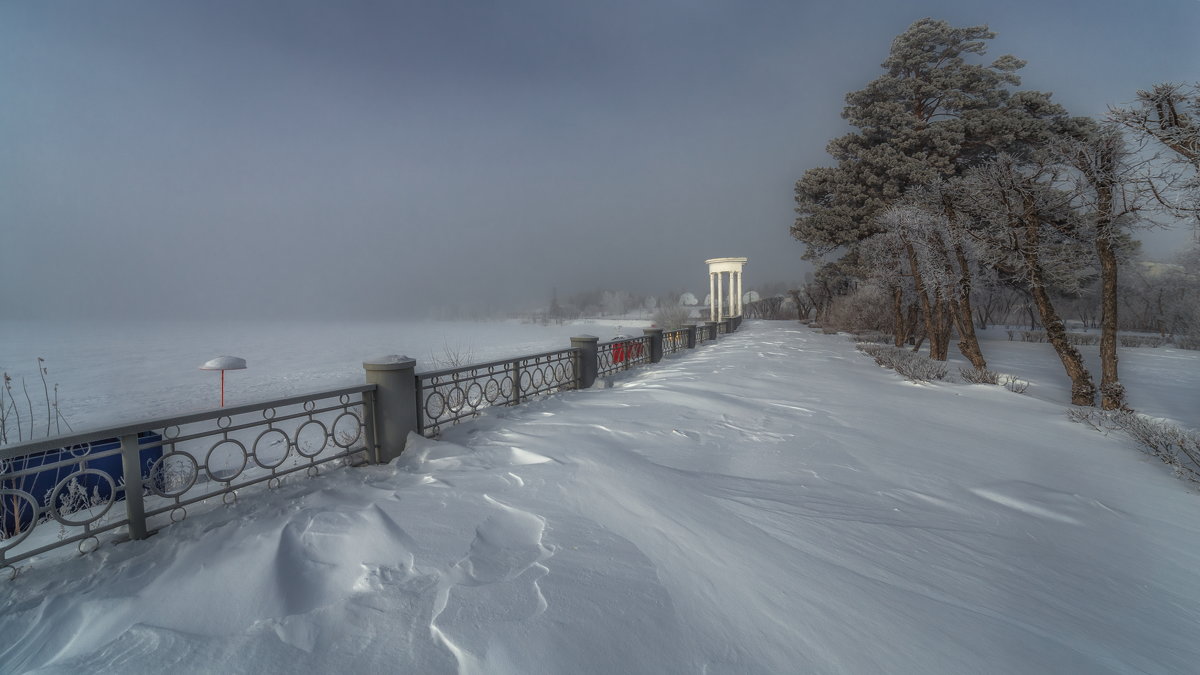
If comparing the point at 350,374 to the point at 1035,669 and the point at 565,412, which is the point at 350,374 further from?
the point at 1035,669

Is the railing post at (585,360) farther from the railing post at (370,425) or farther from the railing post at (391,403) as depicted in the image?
the railing post at (370,425)

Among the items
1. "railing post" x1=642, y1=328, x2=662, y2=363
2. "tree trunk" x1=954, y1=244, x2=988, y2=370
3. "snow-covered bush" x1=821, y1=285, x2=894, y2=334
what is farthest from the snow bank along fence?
"snow-covered bush" x1=821, y1=285, x2=894, y2=334

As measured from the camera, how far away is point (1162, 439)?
198 inches

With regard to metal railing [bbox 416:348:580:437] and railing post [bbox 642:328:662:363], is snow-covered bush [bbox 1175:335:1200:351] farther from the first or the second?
metal railing [bbox 416:348:580:437]

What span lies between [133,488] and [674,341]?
14556 millimetres

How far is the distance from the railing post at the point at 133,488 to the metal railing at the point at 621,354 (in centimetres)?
700

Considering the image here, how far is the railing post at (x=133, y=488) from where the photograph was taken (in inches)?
113

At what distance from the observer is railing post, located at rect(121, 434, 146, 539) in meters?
→ 2.88

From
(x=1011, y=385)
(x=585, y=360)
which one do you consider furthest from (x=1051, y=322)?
(x=585, y=360)

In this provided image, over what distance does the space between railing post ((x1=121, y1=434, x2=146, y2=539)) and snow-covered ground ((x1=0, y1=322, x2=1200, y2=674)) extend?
11 centimetres

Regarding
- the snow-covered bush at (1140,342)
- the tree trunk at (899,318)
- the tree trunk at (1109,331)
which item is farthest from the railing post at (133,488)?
the snow-covered bush at (1140,342)

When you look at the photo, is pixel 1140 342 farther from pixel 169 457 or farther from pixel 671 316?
pixel 169 457

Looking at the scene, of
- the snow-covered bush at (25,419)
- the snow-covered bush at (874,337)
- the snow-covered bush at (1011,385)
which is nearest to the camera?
the snow-covered bush at (25,419)

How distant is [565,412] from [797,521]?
12.2ft
